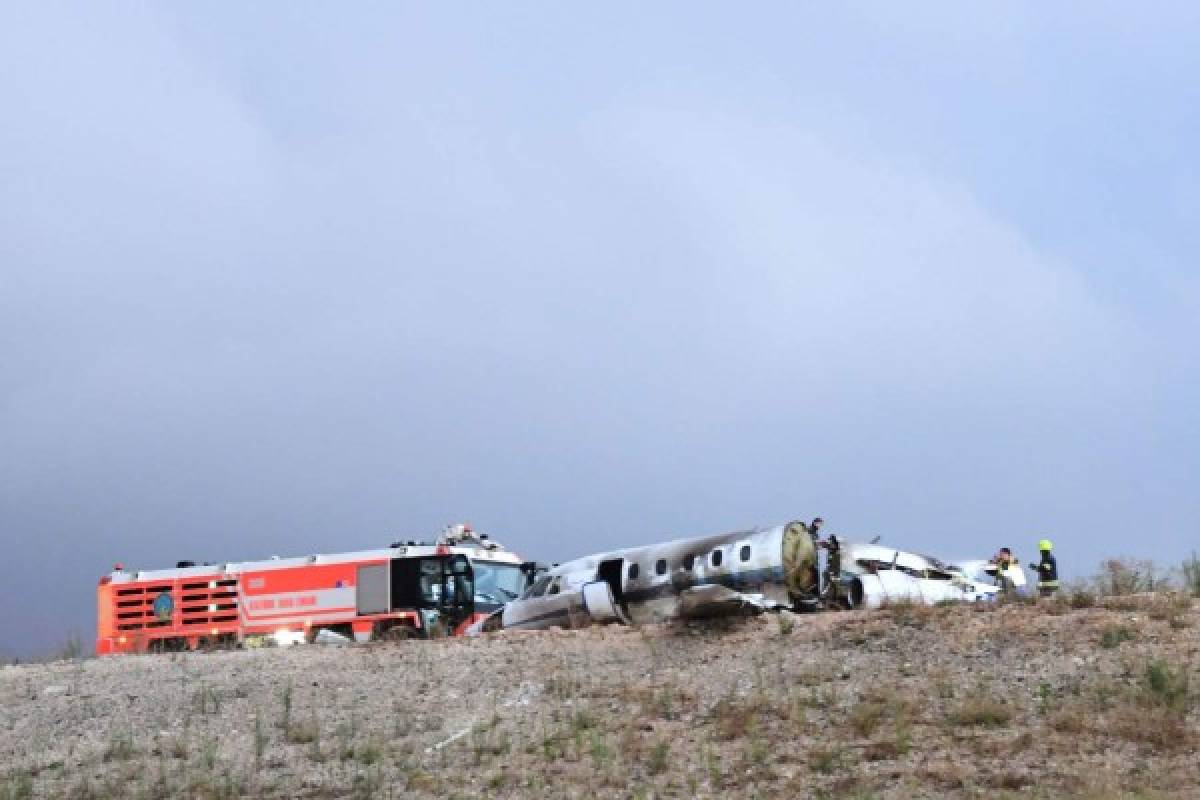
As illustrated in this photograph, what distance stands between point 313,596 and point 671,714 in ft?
61.5

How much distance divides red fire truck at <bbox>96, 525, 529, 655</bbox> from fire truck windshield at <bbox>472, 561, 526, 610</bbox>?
0.08 feet

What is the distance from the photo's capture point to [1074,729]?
19.8 meters

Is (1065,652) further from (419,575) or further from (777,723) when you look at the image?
(419,575)

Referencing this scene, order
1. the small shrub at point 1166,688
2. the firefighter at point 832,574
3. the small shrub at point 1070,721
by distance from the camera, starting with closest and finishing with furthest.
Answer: the small shrub at point 1070,721, the small shrub at point 1166,688, the firefighter at point 832,574

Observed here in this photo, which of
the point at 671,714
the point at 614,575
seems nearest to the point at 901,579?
the point at 614,575

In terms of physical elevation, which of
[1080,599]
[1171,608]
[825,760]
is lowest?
[825,760]

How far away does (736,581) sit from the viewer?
1123 inches

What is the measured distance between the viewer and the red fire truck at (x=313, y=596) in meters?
37.2

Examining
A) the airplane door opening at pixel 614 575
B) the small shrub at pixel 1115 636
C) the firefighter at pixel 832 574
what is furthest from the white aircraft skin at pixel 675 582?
the small shrub at pixel 1115 636

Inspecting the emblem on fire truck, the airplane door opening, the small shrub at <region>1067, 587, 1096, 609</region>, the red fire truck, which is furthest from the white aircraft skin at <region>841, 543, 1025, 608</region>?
the emblem on fire truck

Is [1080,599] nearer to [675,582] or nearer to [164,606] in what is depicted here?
[675,582]

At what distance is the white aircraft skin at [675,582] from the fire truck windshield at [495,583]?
5.01 metres

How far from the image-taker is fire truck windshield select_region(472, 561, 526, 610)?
37.2 meters

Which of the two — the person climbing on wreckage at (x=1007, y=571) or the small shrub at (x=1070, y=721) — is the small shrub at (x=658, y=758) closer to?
the small shrub at (x=1070, y=721)
